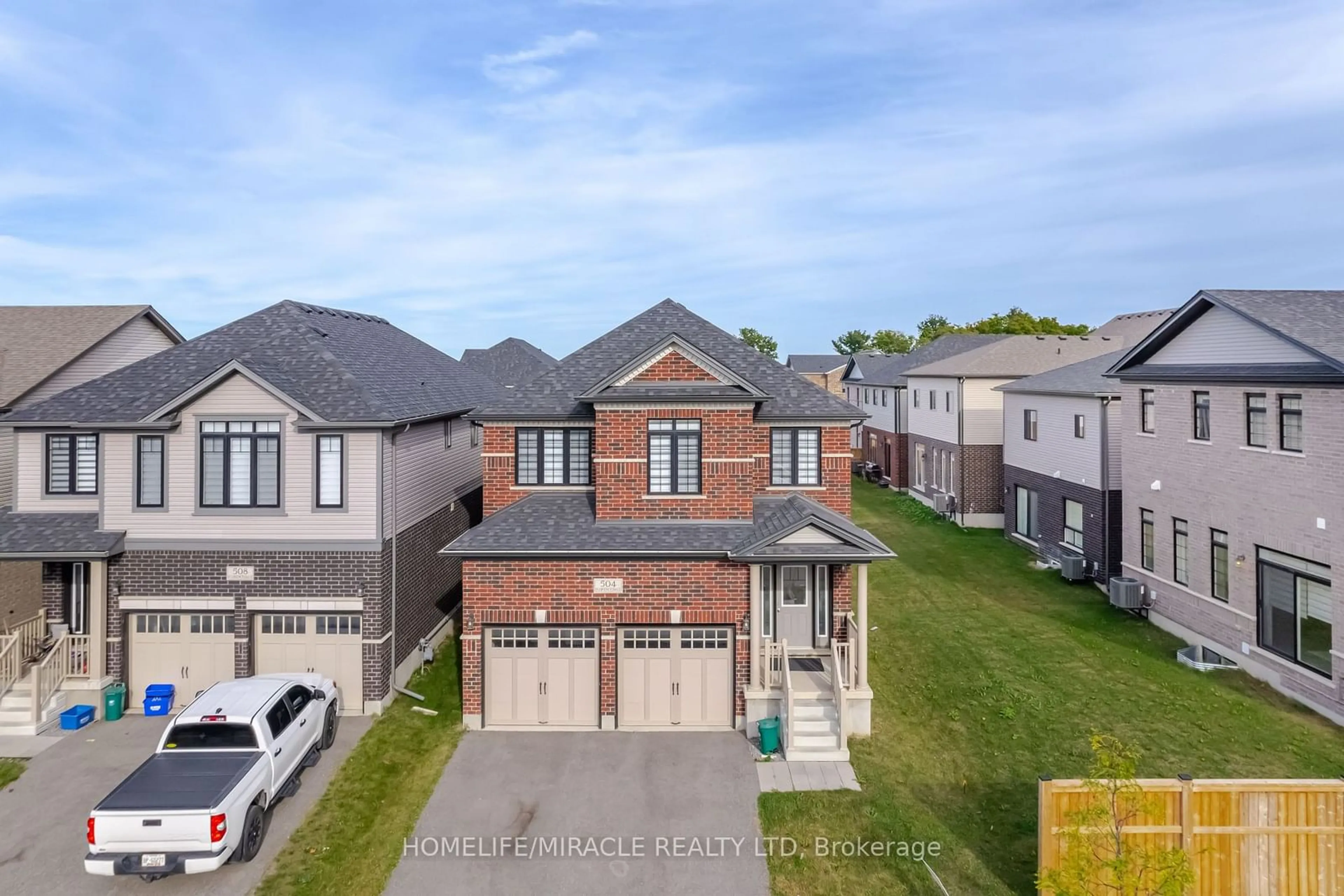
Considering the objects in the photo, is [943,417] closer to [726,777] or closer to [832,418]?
Answer: [832,418]

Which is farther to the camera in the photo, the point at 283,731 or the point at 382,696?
the point at 382,696

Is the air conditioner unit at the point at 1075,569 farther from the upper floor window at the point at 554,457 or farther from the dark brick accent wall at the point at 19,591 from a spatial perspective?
the dark brick accent wall at the point at 19,591

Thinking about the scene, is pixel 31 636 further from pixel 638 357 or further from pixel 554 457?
pixel 638 357

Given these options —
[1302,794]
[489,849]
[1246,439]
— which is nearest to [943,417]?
[1246,439]

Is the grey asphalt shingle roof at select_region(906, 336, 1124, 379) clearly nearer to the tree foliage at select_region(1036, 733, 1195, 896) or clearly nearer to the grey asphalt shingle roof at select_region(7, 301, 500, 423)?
the grey asphalt shingle roof at select_region(7, 301, 500, 423)

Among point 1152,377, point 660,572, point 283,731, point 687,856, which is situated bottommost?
point 687,856

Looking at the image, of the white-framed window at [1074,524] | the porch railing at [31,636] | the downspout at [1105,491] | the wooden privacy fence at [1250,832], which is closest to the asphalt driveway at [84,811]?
the porch railing at [31,636]

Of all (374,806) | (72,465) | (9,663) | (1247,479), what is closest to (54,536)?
(72,465)
